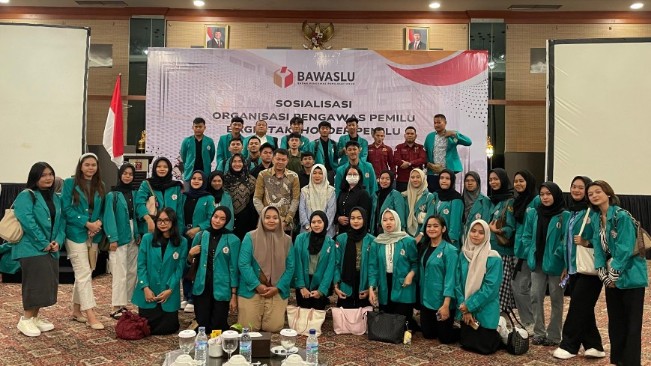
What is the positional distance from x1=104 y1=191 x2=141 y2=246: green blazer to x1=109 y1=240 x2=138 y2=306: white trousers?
0.09 meters

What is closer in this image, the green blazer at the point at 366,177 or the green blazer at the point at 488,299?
the green blazer at the point at 488,299

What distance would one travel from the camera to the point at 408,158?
7168mm

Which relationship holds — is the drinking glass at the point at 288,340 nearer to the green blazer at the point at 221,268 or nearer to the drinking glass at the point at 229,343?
the drinking glass at the point at 229,343

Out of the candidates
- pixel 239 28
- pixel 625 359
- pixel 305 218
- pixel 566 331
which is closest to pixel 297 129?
pixel 305 218

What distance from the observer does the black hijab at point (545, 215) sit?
4449mm

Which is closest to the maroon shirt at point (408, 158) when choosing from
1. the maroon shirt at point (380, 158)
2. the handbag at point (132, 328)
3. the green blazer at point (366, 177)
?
the maroon shirt at point (380, 158)

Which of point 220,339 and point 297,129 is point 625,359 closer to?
point 220,339

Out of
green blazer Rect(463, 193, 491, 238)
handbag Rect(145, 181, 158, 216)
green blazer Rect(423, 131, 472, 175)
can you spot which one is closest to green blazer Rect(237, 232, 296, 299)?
handbag Rect(145, 181, 158, 216)

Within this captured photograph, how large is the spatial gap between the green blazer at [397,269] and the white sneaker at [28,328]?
9.44ft

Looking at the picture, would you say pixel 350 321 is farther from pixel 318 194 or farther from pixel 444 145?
pixel 444 145

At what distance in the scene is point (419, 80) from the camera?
959cm

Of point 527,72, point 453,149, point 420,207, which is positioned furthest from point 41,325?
point 527,72

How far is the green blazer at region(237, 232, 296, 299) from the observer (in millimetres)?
4719

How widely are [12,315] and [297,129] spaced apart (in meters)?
3.81
